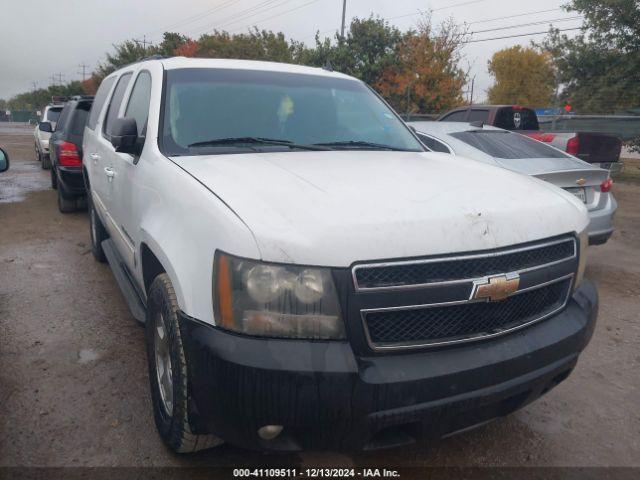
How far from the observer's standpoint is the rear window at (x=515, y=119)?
9.62 metres

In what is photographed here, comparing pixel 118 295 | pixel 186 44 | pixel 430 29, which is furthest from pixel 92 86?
pixel 118 295

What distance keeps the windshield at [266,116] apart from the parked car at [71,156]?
4.82 meters

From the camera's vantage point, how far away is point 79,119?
24.7 feet

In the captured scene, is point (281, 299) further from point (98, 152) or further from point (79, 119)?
point (79, 119)

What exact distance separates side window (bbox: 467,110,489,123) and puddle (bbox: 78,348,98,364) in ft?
27.2

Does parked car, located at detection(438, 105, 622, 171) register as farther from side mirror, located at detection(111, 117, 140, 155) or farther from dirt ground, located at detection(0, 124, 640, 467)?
side mirror, located at detection(111, 117, 140, 155)

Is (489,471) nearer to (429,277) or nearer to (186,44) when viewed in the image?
(429,277)

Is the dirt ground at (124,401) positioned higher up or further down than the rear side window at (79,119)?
further down

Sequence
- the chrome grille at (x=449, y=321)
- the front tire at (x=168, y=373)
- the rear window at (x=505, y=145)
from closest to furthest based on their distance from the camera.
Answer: the chrome grille at (x=449, y=321) < the front tire at (x=168, y=373) < the rear window at (x=505, y=145)

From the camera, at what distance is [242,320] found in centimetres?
177

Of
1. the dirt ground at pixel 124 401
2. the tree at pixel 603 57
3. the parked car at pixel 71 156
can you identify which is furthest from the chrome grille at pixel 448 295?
the tree at pixel 603 57

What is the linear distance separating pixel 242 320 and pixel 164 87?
1.83 meters

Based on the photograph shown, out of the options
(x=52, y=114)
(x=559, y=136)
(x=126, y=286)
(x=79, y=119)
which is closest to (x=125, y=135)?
(x=126, y=286)

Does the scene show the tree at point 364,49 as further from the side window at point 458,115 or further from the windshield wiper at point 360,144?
the windshield wiper at point 360,144
